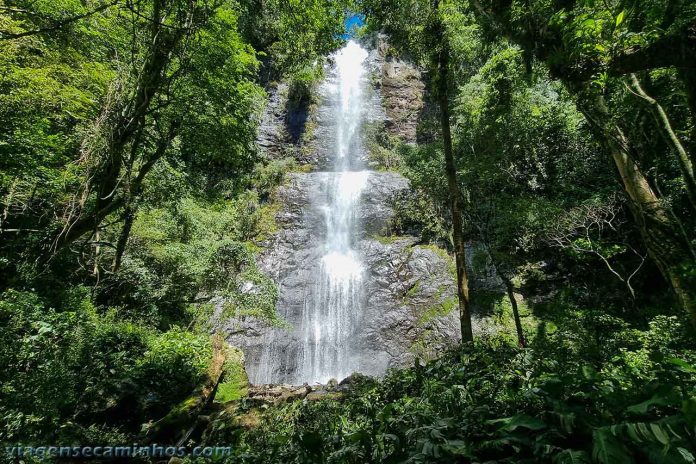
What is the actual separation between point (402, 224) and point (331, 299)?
16.4ft

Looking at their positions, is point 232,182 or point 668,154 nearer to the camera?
point 668,154

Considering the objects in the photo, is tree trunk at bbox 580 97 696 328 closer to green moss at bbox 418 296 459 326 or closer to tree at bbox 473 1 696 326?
tree at bbox 473 1 696 326

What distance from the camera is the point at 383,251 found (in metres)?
15.8

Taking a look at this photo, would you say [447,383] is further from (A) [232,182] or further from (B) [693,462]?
(A) [232,182]

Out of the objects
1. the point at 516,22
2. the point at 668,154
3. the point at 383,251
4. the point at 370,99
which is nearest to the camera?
the point at 516,22

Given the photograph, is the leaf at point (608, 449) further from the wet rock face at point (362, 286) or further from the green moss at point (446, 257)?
the green moss at point (446, 257)

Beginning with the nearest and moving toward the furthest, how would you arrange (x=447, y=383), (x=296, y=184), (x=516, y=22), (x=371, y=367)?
1. (x=447, y=383)
2. (x=516, y=22)
3. (x=371, y=367)
4. (x=296, y=184)

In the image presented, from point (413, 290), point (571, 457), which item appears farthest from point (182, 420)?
point (413, 290)

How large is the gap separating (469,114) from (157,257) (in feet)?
41.5

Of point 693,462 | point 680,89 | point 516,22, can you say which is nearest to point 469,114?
point 680,89

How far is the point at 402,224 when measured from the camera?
16578mm

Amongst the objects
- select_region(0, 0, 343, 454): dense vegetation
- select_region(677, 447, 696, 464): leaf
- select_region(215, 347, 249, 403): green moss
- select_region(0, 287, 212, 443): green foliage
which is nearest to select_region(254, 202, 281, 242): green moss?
select_region(0, 0, 343, 454): dense vegetation

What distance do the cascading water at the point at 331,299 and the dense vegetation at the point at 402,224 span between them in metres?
2.70

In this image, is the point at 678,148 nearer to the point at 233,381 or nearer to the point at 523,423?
the point at 523,423
